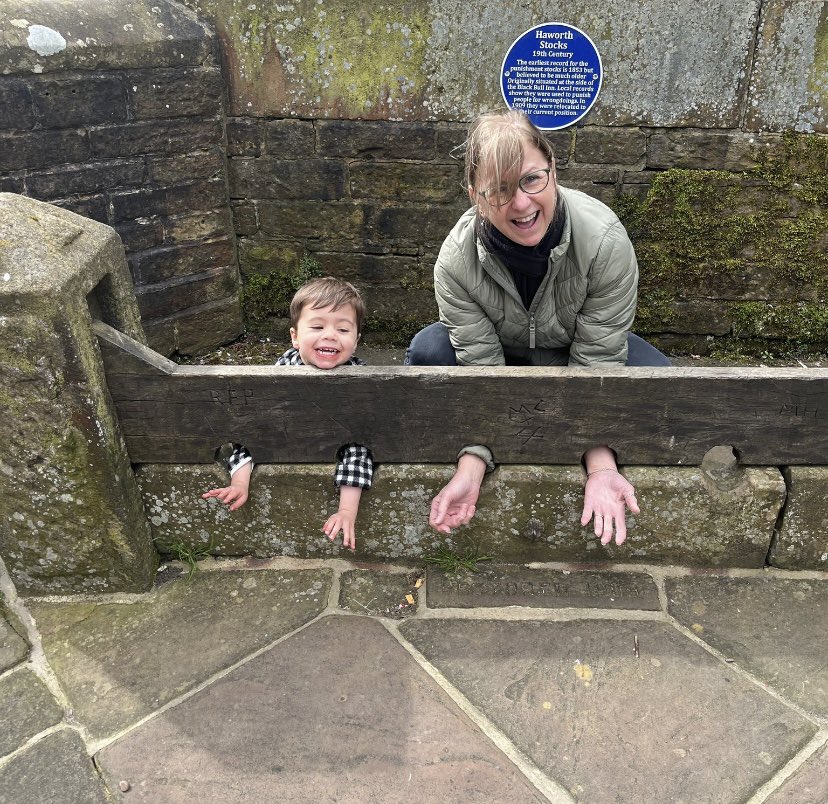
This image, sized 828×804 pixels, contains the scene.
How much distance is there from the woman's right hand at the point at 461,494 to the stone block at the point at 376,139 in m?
2.19

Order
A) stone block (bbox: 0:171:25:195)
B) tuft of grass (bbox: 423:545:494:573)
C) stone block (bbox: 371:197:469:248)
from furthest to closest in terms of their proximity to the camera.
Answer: stone block (bbox: 371:197:469:248) < stone block (bbox: 0:171:25:195) < tuft of grass (bbox: 423:545:494:573)

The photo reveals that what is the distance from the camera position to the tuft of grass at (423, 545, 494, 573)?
259cm

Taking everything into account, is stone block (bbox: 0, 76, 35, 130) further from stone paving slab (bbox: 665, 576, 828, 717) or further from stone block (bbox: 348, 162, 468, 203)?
stone paving slab (bbox: 665, 576, 828, 717)

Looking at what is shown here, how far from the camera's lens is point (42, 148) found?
3395 millimetres

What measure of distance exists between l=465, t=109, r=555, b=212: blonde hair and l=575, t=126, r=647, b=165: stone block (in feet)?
6.24

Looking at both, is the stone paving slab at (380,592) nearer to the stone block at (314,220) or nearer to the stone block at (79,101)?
the stone block at (314,220)

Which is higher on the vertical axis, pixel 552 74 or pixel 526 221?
pixel 552 74

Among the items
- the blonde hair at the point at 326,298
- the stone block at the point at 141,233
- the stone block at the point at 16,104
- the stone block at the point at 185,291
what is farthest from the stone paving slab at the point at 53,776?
the stone block at the point at 16,104

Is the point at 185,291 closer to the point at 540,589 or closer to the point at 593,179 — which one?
the point at 593,179

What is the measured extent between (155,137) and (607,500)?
2.97 metres

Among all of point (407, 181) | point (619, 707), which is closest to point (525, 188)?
point (619, 707)

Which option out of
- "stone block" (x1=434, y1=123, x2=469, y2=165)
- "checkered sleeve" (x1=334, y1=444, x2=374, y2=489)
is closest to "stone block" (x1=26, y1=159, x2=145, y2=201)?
"stone block" (x1=434, y1=123, x2=469, y2=165)

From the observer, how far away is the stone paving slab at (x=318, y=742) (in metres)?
1.88

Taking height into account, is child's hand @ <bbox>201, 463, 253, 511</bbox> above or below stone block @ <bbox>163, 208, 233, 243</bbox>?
below
